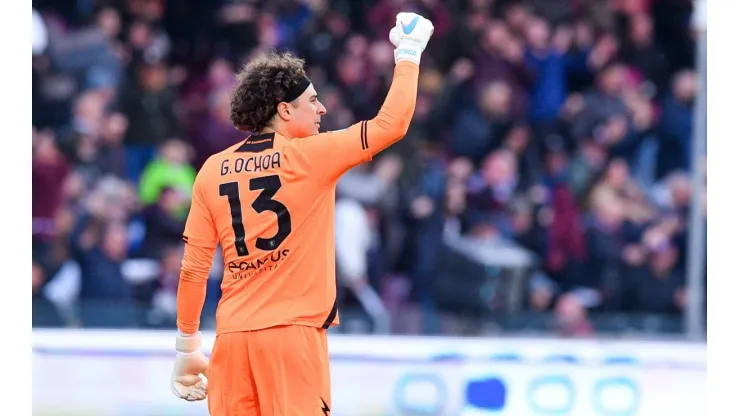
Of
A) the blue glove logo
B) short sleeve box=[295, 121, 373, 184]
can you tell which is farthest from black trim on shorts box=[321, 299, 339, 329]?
the blue glove logo

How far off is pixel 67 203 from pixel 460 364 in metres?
4.29

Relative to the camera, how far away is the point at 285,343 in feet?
14.3

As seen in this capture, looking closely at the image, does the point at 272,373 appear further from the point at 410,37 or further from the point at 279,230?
the point at 410,37

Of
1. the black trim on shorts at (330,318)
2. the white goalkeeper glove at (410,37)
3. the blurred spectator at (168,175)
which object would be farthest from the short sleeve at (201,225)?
the blurred spectator at (168,175)

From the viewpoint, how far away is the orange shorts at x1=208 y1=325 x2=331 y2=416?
434 centimetres

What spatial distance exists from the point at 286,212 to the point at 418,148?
628cm

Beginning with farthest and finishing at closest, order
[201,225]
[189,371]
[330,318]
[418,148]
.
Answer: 1. [418,148]
2. [189,371]
3. [201,225]
4. [330,318]

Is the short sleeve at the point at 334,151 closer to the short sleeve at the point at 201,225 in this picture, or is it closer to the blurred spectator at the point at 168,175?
the short sleeve at the point at 201,225

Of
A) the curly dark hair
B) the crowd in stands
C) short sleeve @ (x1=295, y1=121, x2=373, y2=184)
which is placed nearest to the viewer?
short sleeve @ (x1=295, y1=121, x2=373, y2=184)

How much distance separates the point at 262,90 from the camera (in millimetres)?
4531

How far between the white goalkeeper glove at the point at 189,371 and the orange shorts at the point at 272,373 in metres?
0.33

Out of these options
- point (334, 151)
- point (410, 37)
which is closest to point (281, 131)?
point (334, 151)

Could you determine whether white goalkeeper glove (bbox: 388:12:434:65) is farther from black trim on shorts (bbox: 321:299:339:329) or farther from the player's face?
black trim on shorts (bbox: 321:299:339:329)

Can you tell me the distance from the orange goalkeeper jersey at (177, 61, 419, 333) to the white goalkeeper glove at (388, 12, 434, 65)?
45 mm
